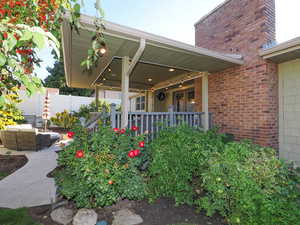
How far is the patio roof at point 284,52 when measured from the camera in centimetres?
345

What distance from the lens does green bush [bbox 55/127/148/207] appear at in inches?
92.1

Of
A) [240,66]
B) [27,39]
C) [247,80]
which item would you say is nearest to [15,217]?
[27,39]

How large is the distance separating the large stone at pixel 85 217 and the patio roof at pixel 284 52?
496 centimetres

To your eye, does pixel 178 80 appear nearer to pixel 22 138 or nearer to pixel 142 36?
pixel 142 36

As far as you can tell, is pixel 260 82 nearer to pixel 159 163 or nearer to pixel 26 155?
pixel 159 163

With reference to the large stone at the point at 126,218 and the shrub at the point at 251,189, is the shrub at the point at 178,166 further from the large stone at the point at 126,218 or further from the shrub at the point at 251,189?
the large stone at the point at 126,218

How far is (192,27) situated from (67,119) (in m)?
10.0

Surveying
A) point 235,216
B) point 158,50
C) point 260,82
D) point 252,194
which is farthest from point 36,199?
point 260,82

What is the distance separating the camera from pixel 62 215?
235cm

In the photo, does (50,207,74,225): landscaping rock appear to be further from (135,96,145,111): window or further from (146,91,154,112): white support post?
(135,96,145,111): window

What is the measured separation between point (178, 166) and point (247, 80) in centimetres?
339

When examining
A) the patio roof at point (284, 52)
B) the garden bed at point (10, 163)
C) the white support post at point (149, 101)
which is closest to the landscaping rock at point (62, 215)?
the garden bed at point (10, 163)

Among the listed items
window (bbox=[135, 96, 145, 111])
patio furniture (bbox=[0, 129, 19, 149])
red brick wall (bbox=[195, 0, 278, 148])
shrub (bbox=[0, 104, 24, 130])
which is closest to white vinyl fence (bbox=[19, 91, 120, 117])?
window (bbox=[135, 96, 145, 111])

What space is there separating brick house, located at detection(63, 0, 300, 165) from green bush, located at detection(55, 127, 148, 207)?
4.44 ft
